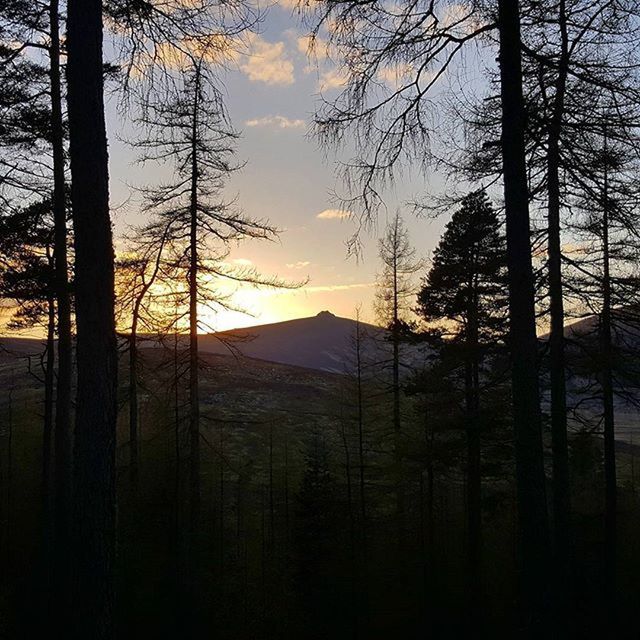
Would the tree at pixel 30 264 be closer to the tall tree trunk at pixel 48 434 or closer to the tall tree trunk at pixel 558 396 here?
the tall tree trunk at pixel 48 434

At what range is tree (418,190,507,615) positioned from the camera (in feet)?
51.1

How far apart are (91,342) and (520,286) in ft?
15.0

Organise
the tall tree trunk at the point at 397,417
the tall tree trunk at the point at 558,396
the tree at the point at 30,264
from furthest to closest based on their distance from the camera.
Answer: the tall tree trunk at the point at 397,417, the tree at the point at 30,264, the tall tree trunk at the point at 558,396

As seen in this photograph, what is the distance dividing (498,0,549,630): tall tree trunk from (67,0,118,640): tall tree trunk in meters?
4.33

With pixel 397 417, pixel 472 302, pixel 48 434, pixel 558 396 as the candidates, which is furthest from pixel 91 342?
pixel 397 417

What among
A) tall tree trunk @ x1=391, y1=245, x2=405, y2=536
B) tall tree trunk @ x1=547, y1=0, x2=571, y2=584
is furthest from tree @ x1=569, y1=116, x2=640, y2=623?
tall tree trunk @ x1=391, y1=245, x2=405, y2=536

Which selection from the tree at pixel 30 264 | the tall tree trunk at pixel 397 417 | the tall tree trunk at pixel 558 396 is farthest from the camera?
the tall tree trunk at pixel 397 417

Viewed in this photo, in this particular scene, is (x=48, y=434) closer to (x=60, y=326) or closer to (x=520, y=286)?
(x=60, y=326)

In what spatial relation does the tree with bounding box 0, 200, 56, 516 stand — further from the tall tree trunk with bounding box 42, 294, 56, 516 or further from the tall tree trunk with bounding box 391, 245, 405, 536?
the tall tree trunk with bounding box 391, 245, 405, 536

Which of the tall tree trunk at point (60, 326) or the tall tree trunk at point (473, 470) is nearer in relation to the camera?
the tall tree trunk at point (60, 326)

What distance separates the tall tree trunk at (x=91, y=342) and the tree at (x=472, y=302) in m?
11.5

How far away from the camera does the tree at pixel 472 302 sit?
15.6 metres

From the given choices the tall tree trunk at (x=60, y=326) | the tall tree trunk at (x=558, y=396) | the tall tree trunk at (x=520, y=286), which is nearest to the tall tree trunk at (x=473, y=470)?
the tall tree trunk at (x=558, y=396)

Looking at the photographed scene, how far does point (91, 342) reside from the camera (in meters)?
4.96
